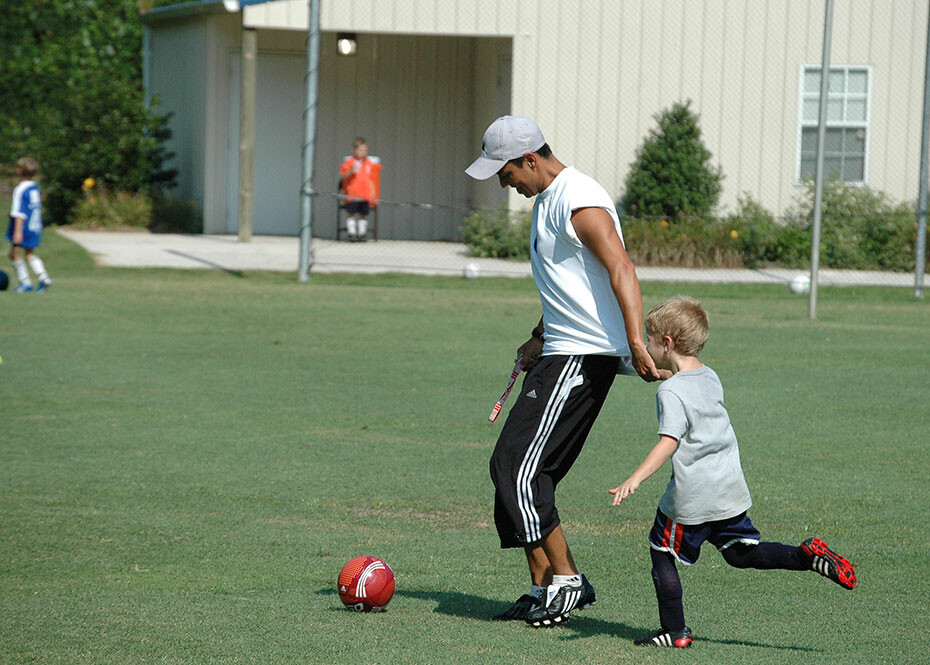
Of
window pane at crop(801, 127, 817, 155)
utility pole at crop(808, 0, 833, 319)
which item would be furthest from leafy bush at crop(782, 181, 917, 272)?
utility pole at crop(808, 0, 833, 319)

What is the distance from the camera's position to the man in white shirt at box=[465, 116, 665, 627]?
184 inches

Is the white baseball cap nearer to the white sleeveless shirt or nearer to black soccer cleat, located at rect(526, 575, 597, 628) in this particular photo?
the white sleeveless shirt

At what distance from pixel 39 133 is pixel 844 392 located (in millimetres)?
23337

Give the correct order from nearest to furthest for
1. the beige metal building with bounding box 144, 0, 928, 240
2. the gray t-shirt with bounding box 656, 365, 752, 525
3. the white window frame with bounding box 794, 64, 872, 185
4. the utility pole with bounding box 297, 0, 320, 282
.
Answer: the gray t-shirt with bounding box 656, 365, 752, 525 → the utility pole with bounding box 297, 0, 320, 282 → the beige metal building with bounding box 144, 0, 928, 240 → the white window frame with bounding box 794, 64, 872, 185

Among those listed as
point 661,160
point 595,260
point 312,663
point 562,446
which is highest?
point 661,160

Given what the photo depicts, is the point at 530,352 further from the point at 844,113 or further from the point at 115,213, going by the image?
the point at 115,213

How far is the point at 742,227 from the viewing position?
2155 centimetres

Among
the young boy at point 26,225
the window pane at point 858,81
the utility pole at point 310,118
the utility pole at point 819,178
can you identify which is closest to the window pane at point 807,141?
the window pane at point 858,81

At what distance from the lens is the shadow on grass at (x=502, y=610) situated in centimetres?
455

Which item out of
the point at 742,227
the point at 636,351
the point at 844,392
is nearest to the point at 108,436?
the point at 636,351

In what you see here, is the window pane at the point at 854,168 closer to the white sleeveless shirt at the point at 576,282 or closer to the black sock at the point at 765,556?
the white sleeveless shirt at the point at 576,282

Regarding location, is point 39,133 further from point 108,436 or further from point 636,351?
point 636,351

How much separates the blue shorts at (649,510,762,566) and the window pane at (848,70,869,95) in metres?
20.0

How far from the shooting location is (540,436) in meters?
4.68
